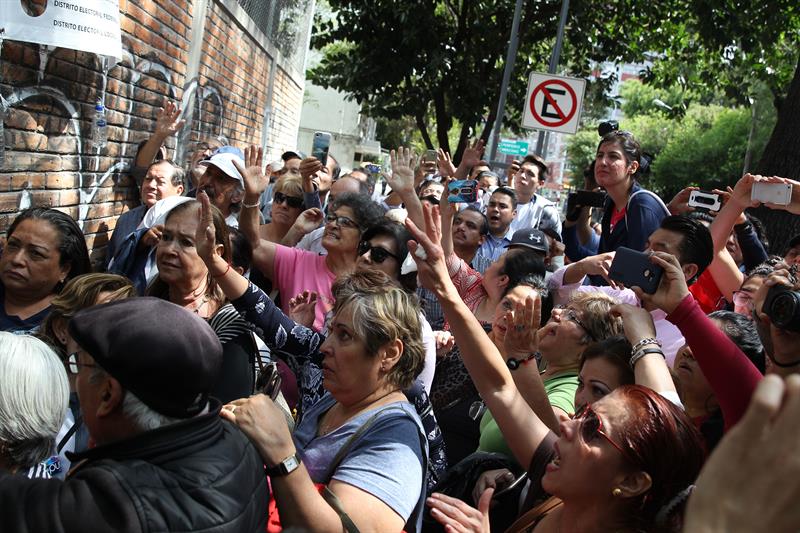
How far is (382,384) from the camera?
2795mm

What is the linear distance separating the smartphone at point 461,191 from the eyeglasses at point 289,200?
110 centimetres

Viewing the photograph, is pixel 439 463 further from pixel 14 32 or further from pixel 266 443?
pixel 14 32

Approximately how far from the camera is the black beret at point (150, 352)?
185 cm

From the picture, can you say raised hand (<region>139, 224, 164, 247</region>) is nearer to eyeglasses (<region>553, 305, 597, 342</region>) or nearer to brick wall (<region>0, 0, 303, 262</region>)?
brick wall (<region>0, 0, 303, 262</region>)

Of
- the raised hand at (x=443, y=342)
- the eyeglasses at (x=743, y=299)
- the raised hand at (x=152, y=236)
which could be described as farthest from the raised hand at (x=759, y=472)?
the raised hand at (x=152, y=236)

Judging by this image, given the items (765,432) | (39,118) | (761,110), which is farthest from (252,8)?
(761,110)

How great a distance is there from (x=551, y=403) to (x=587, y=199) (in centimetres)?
332

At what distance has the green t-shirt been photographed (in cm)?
310

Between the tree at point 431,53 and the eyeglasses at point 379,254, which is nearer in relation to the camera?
the eyeglasses at point 379,254

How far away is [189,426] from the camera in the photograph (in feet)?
6.07

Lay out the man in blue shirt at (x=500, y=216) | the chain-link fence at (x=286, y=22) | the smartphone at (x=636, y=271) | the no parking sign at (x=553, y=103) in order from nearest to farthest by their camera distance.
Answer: the smartphone at (x=636, y=271)
the man in blue shirt at (x=500, y=216)
the no parking sign at (x=553, y=103)
the chain-link fence at (x=286, y=22)

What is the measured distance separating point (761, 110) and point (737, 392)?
40.8 m

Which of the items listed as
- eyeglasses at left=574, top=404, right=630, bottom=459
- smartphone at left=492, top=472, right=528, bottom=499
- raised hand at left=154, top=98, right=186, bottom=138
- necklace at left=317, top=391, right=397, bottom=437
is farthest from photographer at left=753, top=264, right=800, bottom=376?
raised hand at left=154, top=98, right=186, bottom=138

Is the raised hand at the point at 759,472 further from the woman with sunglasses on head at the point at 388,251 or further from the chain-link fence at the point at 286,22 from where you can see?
the chain-link fence at the point at 286,22
